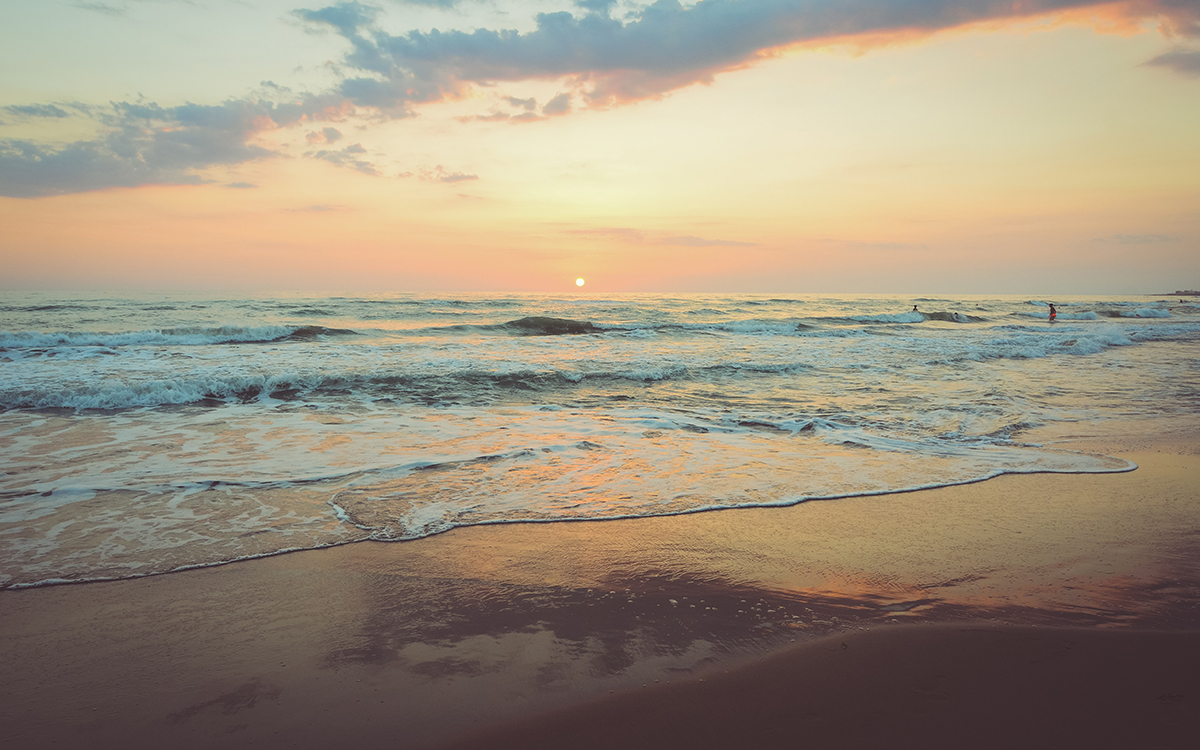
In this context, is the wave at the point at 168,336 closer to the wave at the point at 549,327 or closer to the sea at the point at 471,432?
the sea at the point at 471,432

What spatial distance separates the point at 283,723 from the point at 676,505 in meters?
3.67

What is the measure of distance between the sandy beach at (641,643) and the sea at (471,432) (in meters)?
0.79

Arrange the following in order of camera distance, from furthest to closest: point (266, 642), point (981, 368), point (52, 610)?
point (981, 368), point (52, 610), point (266, 642)

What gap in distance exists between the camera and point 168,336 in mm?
22016

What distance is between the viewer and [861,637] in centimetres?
334

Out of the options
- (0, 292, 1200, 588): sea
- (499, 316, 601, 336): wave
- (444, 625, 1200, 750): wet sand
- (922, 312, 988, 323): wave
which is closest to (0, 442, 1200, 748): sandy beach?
(444, 625, 1200, 750): wet sand

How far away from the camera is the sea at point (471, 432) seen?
535cm

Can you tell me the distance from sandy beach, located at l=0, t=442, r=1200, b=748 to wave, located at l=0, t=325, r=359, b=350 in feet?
69.3

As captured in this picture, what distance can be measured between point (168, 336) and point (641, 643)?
24754 mm

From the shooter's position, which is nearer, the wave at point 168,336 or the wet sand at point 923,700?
the wet sand at point 923,700

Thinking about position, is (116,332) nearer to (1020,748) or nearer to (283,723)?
(283,723)

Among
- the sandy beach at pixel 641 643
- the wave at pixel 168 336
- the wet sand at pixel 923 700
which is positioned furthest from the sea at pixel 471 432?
the wet sand at pixel 923 700

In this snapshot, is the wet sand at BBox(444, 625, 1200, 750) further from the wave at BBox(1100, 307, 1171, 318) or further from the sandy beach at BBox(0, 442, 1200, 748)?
the wave at BBox(1100, 307, 1171, 318)

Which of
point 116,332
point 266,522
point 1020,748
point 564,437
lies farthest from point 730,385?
point 116,332
